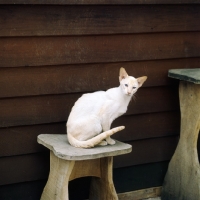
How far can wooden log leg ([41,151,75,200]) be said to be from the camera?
10.4ft

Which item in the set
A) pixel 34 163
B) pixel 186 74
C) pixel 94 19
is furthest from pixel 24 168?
pixel 186 74

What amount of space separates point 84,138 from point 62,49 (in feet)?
2.16

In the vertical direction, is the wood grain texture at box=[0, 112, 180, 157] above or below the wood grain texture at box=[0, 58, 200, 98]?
below

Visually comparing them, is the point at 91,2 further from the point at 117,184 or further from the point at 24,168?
the point at 117,184

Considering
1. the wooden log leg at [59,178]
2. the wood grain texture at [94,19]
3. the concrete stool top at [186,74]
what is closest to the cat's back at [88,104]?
the wooden log leg at [59,178]

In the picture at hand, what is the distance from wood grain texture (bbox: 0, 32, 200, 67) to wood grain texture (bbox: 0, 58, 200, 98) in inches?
1.7

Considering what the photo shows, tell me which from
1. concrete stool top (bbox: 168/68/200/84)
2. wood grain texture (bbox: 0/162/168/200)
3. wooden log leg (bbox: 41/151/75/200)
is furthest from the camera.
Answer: wood grain texture (bbox: 0/162/168/200)

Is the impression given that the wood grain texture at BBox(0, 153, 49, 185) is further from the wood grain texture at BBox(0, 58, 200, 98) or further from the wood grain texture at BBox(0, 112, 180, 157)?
the wood grain texture at BBox(0, 58, 200, 98)

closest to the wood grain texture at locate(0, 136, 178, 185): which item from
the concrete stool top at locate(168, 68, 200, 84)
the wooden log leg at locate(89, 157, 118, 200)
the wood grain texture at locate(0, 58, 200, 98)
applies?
the wooden log leg at locate(89, 157, 118, 200)

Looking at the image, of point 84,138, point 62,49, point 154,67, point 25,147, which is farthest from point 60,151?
point 154,67

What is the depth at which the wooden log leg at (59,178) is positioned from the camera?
317 cm

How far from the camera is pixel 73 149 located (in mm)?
3148

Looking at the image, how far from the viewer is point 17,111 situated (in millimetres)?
3453

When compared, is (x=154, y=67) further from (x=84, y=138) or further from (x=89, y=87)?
(x=84, y=138)
